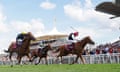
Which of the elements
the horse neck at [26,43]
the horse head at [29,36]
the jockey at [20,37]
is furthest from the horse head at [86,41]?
the jockey at [20,37]

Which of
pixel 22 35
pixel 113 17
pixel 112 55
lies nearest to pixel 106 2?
pixel 113 17

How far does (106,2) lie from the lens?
3979 millimetres

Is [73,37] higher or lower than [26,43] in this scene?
higher

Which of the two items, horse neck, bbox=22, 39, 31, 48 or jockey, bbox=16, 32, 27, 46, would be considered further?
jockey, bbox=16, 32, 27, 46

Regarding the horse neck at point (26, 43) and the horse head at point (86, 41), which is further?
the horse head at point (86, 41)

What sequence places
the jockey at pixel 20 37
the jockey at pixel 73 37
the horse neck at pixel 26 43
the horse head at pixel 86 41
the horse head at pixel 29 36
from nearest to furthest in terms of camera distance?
the horse head at pixel 29 36 < the horse neck at pixel 26 43 < the jockey at pixel 20 37 < the horse head at pixel 86 41 < the jockey at pixel 73 37

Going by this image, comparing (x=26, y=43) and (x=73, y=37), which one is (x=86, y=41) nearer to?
(x=73, y=37)

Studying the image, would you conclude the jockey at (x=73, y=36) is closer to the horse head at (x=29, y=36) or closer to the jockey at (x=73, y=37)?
the jockey at (x=73, y=37)

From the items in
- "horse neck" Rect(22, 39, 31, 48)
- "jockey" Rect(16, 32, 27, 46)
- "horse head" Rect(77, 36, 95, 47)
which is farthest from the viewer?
"horse head" Rect(77, 36, 95, 47)

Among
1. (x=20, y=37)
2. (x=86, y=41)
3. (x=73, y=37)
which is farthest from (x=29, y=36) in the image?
(x=73, y=37)

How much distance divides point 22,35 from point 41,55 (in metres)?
5.17

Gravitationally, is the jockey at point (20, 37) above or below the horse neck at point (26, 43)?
above

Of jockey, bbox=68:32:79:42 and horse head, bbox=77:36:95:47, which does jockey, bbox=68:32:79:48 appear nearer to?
jockey, bbox=68:32:79:42

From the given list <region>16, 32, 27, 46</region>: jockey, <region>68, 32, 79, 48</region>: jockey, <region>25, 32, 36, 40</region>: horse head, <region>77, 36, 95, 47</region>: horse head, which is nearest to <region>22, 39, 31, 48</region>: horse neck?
<region>25, 32, 36, 40</region>: horse head
